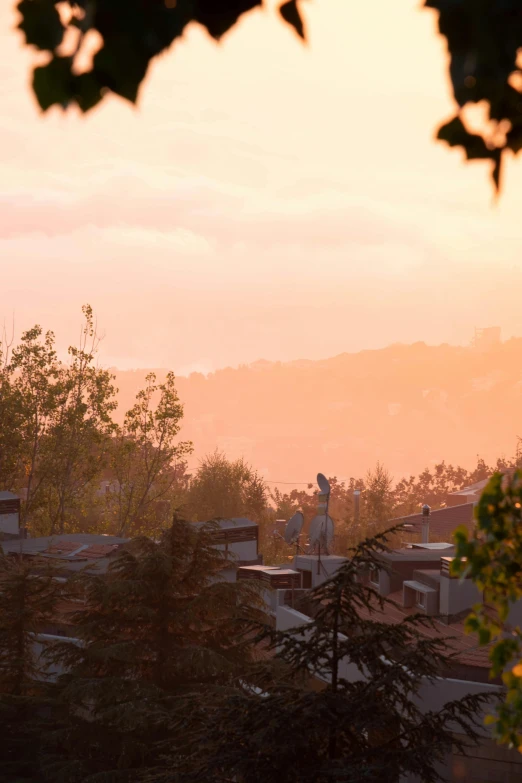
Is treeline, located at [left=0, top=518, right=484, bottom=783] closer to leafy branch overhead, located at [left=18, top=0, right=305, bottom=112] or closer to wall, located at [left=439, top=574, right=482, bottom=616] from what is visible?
wall, located at [left=439, top=574, right=482, bottom=616]

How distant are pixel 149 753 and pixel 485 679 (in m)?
6.14

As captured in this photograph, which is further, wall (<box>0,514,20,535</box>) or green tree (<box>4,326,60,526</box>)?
green tree (<box>4,326,60,526</box>)

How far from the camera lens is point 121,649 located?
14.5 meters

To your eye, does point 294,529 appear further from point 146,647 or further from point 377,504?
point 377,504

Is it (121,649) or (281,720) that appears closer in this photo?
(281,720)

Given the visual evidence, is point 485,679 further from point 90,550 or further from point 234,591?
point 90,550

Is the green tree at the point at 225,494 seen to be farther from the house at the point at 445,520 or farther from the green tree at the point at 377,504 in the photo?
the house at the point at 445,520

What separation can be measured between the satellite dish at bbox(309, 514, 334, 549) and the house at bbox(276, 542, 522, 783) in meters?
1.60

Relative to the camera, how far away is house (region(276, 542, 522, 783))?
578 inches

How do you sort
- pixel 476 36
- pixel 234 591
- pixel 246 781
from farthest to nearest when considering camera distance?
1. pixel 234 591
2. pixel 246 781
3. pixel 476 36

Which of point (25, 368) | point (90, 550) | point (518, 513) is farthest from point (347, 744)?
point (25, 368)

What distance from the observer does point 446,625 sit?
19906 millimetres

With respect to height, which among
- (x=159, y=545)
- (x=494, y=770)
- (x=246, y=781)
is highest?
(x=159, y=545)

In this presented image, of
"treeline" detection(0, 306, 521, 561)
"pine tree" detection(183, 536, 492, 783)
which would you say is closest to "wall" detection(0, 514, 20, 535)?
"treeline" detection(0, 306, 521, 561)
